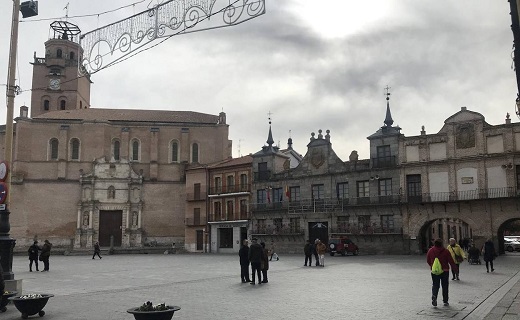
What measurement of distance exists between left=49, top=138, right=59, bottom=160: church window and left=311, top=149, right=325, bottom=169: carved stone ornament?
3164 cm

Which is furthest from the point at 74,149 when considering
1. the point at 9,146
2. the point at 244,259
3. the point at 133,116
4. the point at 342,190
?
the point at 9,146

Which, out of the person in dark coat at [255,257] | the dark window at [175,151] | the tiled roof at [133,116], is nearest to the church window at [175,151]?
the dark window at [175,151]

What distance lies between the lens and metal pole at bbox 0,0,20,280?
43.3 feet

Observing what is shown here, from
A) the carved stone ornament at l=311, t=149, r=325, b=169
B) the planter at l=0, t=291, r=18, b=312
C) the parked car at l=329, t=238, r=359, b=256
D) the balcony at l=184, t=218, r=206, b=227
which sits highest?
the carved stone ornament at l=311, t=149, r=325, b=169

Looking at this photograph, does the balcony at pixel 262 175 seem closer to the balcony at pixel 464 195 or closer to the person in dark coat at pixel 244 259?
the balcony at pixel 464 195

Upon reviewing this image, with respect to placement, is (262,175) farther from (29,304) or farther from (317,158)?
(29,304)

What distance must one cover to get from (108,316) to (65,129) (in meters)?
53.5

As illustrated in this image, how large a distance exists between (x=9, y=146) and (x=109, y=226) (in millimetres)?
46435

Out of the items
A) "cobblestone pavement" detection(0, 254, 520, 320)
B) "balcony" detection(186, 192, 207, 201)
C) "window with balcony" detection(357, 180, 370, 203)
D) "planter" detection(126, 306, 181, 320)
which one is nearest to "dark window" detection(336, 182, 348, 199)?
"window with balcony" detection(357, 180, 370, 203)

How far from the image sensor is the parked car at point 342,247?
127 ft

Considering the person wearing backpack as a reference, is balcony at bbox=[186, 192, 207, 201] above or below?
above

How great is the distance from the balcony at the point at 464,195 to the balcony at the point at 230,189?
58.7 ft

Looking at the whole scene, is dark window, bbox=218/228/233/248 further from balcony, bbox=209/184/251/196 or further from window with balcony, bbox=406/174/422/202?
window with balcony, bbox=406/174/422/202

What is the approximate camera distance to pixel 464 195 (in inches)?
1537
